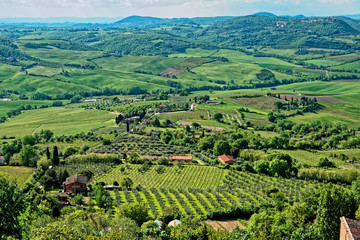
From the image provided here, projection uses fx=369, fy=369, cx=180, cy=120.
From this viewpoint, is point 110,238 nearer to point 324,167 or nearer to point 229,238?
point 229,238

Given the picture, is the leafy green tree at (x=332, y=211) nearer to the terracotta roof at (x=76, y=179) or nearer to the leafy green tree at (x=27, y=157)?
the terracotta roof at (x=76, y=179)

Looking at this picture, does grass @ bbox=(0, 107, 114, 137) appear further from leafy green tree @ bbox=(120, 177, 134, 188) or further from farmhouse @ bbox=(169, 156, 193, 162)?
leafy green tree @ bbox=(120, 177, 134, 188)

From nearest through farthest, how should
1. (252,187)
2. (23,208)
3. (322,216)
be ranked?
(322,216), (23,208), (252,187)

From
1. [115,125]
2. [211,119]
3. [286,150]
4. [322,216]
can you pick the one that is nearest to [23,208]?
[322,216]

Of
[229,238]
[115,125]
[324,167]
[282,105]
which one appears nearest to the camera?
[229,238]

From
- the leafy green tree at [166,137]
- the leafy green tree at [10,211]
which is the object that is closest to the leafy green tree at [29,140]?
the leafy green tree at [166,137]

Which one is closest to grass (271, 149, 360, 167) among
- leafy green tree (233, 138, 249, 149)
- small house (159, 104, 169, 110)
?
leafy green tree (233, 138, 249, 149)
